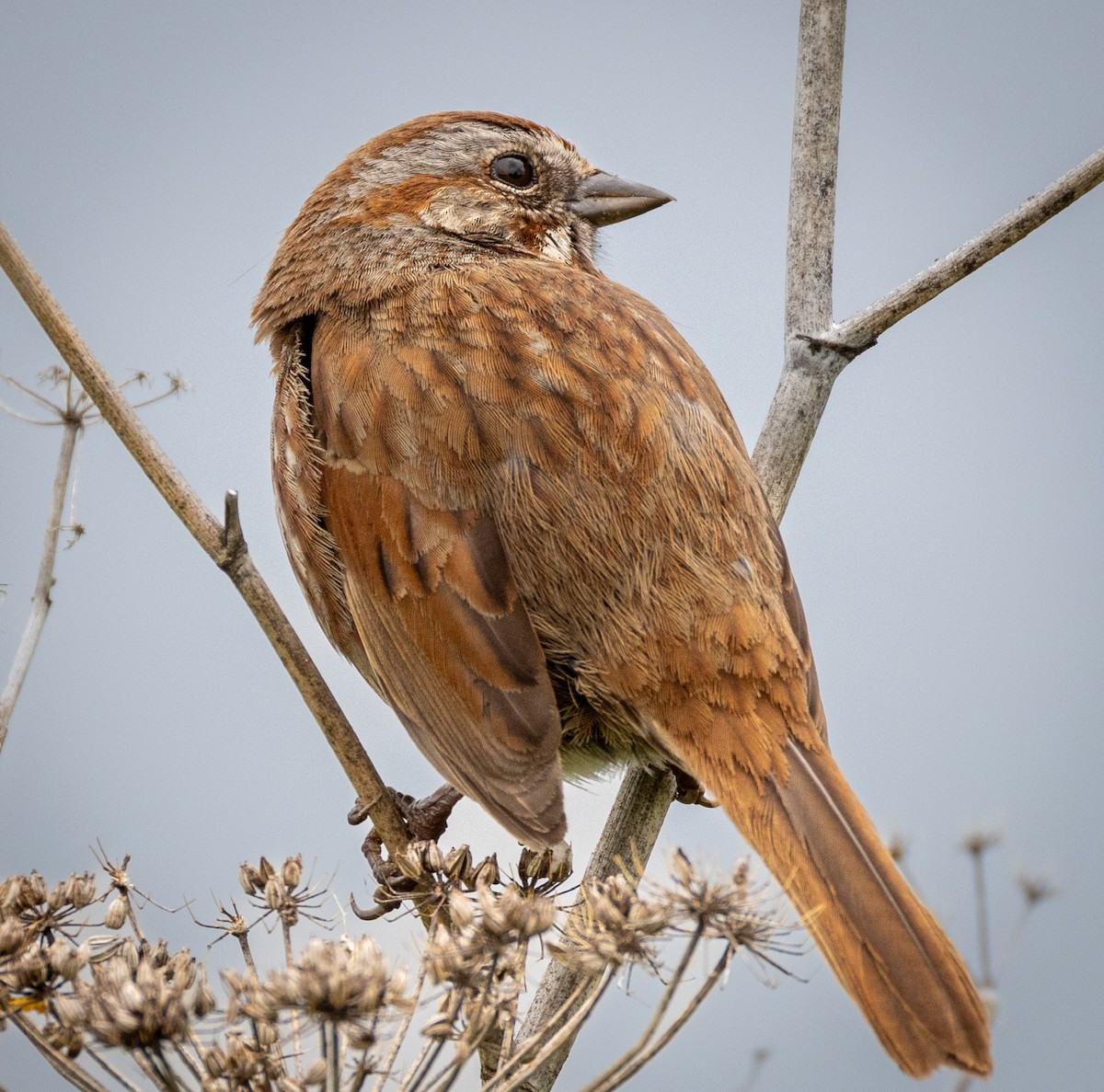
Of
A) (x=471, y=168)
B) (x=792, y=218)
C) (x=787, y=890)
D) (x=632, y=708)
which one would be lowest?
(x=787, y=890)

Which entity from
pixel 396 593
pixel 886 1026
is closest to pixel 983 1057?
pixel 886 1026

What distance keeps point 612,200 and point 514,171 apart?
0.32 metres

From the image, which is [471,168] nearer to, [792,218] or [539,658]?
[792,218]

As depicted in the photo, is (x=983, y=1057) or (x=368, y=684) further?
(x=368, y=684)

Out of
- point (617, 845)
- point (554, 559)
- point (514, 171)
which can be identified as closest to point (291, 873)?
point (617, 845)

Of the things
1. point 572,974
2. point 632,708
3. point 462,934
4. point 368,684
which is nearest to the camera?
point 462,934

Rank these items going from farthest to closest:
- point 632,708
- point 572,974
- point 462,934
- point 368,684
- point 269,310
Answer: point 269,310
point 368,684
point 632,708
point 572,974
point 462,934

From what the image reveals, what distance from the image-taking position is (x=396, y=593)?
2965mm

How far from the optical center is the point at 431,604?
291 centimetres

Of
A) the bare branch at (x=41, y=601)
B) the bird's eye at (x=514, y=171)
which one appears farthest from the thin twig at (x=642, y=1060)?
the bird's eye at (x=514, y=171)

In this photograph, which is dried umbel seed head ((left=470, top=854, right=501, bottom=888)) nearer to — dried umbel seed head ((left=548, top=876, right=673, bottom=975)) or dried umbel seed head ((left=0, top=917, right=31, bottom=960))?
dried umbel seed head ((left=548, top=876, right=673, bottom=975))

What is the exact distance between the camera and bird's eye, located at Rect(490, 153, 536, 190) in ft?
12.7

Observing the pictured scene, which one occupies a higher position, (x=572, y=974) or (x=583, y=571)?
(x=583, y=571)

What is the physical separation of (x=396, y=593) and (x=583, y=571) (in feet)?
1.51
